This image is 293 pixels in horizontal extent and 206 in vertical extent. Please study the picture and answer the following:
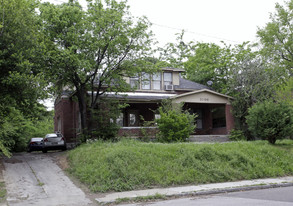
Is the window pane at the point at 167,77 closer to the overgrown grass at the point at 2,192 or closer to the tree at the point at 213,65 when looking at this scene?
the tree at the point at 213,65

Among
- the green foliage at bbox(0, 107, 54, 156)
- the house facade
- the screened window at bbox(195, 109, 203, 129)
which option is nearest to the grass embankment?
the green foliage at bbox(0, 107, 54, 156)

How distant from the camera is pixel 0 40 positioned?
494 inches

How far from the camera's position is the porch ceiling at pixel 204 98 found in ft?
71.5

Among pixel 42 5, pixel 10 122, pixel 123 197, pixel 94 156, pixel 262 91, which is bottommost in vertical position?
pixel 123 197

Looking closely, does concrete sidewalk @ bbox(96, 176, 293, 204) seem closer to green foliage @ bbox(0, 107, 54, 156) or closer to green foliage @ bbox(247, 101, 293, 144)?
green foliage @ bbox(0, 107, 54, 156)

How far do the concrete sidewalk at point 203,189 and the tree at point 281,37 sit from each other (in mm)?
20786

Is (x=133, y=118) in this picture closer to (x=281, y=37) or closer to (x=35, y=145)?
(x=35, y=145)

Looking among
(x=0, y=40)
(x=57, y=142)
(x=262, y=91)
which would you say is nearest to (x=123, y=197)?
(x=0, y=40)

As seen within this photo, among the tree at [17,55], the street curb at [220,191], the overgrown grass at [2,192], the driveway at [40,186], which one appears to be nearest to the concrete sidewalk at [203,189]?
the street curb at [220,191]

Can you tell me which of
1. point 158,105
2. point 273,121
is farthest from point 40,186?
point 158,105

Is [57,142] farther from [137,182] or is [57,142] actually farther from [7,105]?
[137,182]

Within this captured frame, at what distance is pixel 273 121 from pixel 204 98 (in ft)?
23.8

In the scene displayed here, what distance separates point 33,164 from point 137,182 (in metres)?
6.59

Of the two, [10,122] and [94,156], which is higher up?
[10,122]
